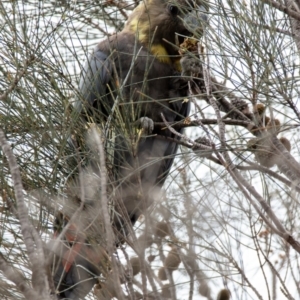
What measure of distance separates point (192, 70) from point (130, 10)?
110 cm

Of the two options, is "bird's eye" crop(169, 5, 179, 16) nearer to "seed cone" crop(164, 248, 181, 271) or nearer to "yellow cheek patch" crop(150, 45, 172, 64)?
"yellow cheek patch" crop(150, 45, 172, 64)

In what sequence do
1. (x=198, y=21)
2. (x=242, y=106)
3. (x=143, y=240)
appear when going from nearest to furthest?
(x=143, y=240), (x=198, y=21), (x=242, y=106)

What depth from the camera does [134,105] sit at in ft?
7.32

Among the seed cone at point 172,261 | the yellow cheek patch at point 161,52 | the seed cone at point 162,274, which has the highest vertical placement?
the yellow cheek patch at point 161,52

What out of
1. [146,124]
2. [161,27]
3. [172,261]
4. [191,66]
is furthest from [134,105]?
[161,27]

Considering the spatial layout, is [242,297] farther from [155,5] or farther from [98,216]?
[155,5]

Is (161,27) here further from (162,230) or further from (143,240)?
(143,240)

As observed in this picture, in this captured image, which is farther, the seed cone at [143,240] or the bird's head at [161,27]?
the bird's head at [161,27]

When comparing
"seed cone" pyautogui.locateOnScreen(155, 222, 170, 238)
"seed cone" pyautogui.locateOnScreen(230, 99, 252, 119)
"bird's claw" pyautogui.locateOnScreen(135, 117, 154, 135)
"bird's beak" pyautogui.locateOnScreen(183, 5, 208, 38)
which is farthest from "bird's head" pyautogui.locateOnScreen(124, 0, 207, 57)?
"seed cone" pyautogui.locateOnScreen(155, 222, 170, 238)

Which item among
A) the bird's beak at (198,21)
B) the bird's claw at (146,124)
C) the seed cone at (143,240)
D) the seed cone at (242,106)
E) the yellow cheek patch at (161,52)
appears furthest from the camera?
the yellow cheek patch at (161,52)

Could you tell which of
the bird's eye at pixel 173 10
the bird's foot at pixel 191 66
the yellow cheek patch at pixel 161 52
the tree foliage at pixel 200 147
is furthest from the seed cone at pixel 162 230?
the bird's eye at pixel 173 10

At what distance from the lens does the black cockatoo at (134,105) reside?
5.83ft

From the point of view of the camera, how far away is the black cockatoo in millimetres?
1777

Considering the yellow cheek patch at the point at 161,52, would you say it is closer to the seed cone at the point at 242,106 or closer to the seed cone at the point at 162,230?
the seed cone at the point at 242,106
